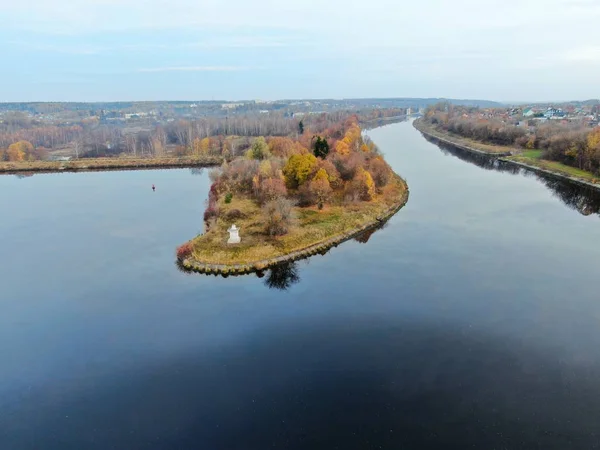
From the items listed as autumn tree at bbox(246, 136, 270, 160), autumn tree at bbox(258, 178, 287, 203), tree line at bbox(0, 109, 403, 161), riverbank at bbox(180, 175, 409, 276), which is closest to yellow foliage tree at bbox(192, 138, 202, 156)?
tree line at bbox(0, 109, 403, 161)

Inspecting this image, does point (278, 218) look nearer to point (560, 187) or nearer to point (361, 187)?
point (361, 187)

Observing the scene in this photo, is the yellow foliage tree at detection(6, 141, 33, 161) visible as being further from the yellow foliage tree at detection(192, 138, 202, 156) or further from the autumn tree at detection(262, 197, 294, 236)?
the autumn tree at detection(262, 197, 294, 236)

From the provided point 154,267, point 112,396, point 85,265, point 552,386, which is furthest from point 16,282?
point 552,386

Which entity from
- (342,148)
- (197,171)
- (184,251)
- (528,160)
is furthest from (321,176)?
(528,160)

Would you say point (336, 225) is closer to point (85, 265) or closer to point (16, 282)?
point (85, 265)

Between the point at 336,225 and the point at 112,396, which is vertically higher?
the point at 336,225
